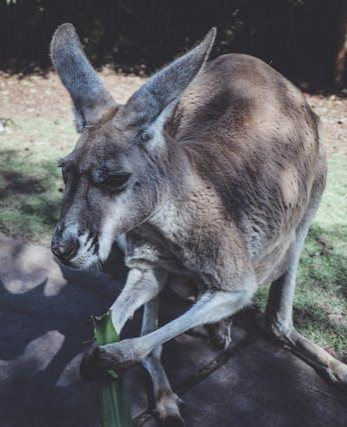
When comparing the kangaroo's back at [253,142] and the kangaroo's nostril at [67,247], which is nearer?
the kangaroo's nostril at [67,247]

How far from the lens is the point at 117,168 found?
2006 millimetres

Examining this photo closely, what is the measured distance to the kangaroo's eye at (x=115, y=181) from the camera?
2.00 metres

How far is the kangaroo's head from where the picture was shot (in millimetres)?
1970

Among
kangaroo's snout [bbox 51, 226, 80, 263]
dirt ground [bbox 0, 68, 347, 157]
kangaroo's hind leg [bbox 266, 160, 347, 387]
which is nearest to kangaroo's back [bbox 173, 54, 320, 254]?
kangaroo's hind leg [bbox 266, 160, 347, 387]

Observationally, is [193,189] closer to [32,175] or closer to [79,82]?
[79,82]

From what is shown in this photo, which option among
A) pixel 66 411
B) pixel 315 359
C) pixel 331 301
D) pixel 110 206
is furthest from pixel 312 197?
pixel 66 411

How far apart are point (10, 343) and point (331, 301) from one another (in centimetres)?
162

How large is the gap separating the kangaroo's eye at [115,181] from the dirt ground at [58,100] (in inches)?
129

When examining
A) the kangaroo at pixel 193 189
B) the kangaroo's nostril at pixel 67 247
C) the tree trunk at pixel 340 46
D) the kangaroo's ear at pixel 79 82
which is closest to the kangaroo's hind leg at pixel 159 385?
the kangaroo at pixel 193 189

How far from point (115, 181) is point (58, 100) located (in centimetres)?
425

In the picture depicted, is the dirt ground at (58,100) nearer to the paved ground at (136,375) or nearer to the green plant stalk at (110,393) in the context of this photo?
the paved ground at (136,375)

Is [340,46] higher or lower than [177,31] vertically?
higher

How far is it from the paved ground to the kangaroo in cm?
11

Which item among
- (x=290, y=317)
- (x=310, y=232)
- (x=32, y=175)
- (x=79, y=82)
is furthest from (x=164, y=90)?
(x=32, y=175)
